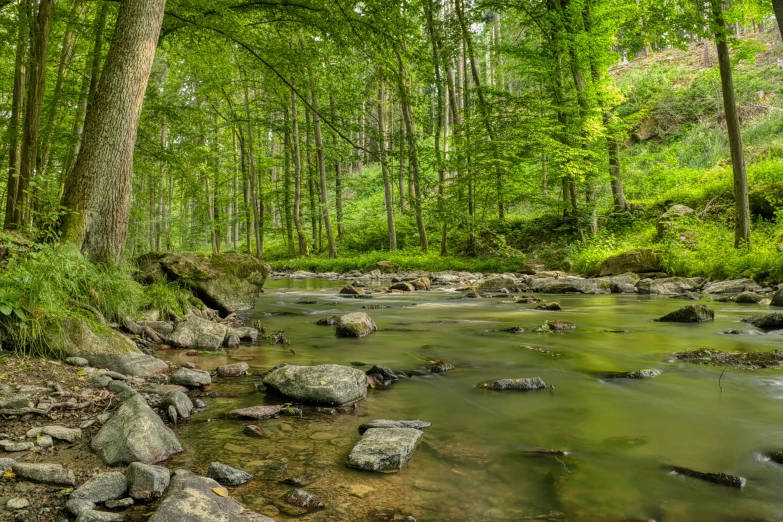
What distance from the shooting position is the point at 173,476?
262 cm

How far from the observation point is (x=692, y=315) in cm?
804

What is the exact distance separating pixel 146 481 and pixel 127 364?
2.52 metres

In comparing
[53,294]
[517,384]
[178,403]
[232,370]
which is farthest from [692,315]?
[53,294]

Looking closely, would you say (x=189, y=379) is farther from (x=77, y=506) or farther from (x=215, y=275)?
(x=215, y=275)

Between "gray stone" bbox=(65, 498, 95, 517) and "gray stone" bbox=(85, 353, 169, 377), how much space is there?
2.49m

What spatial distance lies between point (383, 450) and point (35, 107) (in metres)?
10.8

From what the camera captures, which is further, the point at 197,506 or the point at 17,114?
the point at 17,114

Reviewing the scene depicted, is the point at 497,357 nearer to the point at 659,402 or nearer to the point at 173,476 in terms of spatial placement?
the point at 659,402

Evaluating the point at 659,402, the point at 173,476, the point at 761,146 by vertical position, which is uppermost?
the point at 761,146

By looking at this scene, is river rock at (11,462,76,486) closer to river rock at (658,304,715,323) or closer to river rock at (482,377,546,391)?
river rock at (482,377,546,391)

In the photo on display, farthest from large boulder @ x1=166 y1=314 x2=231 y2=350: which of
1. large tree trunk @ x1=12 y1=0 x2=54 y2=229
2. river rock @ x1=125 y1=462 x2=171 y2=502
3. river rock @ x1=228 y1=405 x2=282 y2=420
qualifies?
large tree trunk @ x1=12 y1=0 x2=54 y2=229

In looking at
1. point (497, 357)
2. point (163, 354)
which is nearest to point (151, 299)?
point (163, 354)

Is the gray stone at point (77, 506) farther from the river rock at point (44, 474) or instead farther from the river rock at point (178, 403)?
the river rock at point (178, 403)

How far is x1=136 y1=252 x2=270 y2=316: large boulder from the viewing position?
842 centimetres
